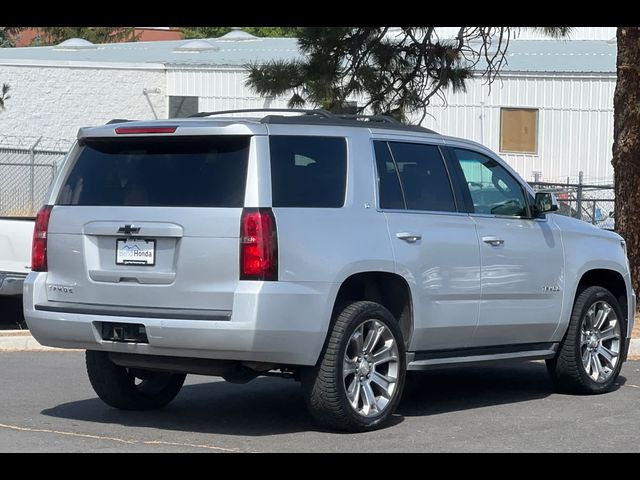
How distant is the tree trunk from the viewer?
15.4m

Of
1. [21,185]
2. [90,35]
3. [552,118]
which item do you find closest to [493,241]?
[552,118]

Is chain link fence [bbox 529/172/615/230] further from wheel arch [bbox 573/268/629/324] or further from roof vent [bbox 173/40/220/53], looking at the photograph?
roof vent [bbox 173/40/220/53]

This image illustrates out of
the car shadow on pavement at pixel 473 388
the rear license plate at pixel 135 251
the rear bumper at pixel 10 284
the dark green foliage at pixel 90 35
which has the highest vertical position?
the dark green foliage at pixel 90 35

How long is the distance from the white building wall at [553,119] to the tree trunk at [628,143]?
727 inches

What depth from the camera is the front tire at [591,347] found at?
10.1m

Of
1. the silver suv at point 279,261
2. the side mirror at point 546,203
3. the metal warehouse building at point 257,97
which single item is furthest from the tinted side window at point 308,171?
the metal warehouse building at point 257,97

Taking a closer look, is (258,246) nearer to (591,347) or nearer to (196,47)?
(591,347)

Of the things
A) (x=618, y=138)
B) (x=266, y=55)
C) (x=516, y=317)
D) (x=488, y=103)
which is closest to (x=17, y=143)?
(x=266, y=55)

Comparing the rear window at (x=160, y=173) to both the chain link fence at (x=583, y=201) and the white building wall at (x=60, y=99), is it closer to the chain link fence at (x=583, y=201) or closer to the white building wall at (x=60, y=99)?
the chain link fence at (x=583, y=201)

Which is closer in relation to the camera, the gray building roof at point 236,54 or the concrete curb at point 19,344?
the concrete curb at point 19,344

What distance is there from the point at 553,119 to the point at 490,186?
87.2 feet

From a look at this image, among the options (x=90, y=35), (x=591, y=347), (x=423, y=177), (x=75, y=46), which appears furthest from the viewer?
(x=90, y=35)

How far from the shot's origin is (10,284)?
13477 millimetres
